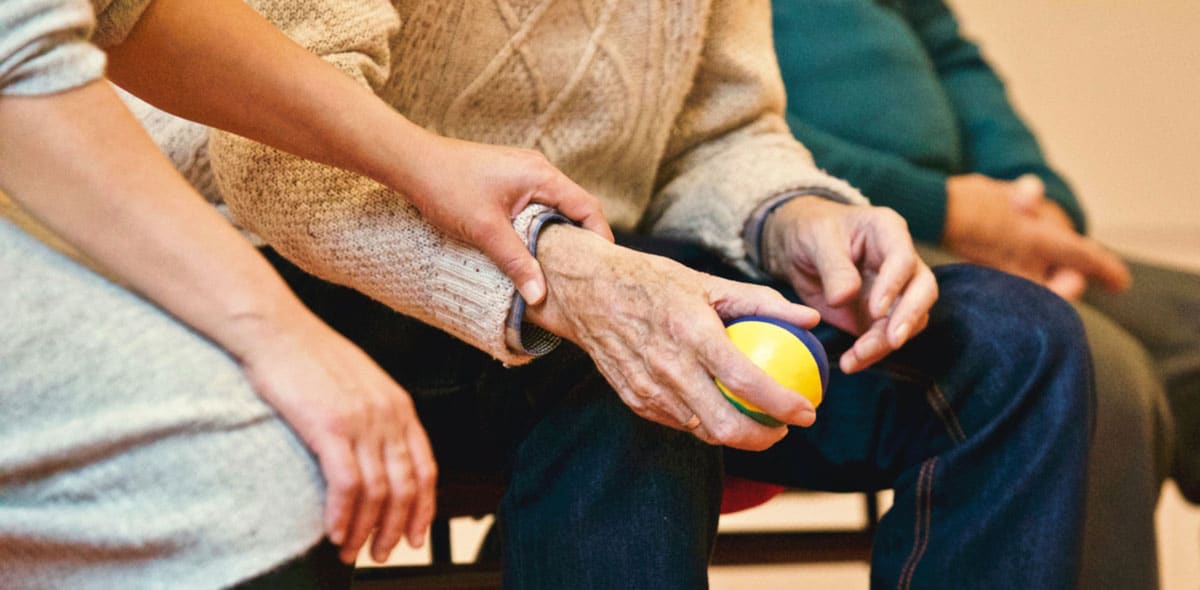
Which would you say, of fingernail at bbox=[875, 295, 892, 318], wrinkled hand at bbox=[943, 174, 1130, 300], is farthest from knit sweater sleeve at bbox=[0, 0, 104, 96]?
wrinkled hand at bbox=[943, 174, 1130, 300]

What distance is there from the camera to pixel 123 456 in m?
0.47

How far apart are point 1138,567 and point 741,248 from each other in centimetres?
45

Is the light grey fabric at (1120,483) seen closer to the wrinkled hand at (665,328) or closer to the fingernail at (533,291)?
the wrinkled hand at (665,328)

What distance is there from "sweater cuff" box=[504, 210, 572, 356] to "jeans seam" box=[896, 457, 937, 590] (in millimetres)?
308

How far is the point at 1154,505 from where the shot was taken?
37.8 inches

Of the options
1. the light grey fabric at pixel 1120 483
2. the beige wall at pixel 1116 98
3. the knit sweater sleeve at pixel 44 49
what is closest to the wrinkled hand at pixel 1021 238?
the light grey fabric at pixel 1120 483

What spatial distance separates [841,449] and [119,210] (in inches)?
23.0

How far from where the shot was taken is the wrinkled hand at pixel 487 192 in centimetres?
68

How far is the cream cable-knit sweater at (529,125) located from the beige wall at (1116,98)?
4.74ft

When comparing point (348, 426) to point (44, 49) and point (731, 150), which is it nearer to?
point (44, 49)

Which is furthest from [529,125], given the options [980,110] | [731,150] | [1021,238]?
[980,110]

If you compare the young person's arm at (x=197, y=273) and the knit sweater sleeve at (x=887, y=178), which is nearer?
the young person's arm at (x=197, y=273)

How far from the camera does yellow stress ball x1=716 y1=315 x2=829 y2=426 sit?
605 millimetres

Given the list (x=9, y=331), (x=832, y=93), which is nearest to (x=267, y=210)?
(x=9, y=331)
